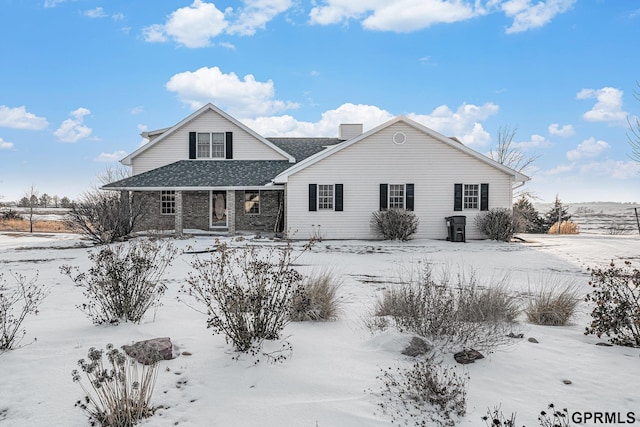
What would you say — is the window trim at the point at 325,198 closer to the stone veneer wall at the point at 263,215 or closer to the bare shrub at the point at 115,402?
the stone veneer wall at the point at 263,215

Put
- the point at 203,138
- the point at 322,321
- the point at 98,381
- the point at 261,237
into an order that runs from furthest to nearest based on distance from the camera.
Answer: the point at 203,138, the point at 261,237, the point at 322,321, the point at 98,381

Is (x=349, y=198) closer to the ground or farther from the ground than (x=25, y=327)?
farther from the ground

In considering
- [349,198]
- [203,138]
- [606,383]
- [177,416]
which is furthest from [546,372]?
[203,138]

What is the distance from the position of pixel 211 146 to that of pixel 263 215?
16.3 feet

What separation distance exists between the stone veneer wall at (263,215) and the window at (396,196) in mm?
5981

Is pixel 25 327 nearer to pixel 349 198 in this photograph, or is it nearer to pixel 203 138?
pixel 349 198

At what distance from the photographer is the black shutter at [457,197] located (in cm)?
1930

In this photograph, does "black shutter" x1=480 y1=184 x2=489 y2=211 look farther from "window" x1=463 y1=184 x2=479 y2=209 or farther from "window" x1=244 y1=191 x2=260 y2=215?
"window" x1=244 y1=191 x2=260 y2=215

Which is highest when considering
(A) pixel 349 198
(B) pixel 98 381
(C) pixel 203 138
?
(C) pixel 203 138

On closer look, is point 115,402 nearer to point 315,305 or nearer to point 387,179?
point 315,305

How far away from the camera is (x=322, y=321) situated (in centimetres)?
584

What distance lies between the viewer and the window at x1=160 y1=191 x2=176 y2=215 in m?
22.3

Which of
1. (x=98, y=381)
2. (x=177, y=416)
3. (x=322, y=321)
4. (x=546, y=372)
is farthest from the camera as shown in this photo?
(x=322, y=321)

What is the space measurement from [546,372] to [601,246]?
15245 mm
